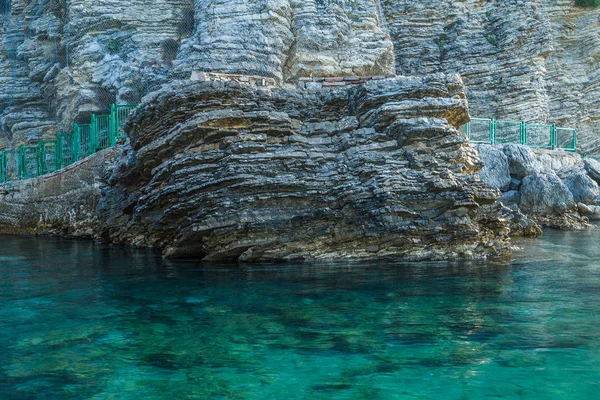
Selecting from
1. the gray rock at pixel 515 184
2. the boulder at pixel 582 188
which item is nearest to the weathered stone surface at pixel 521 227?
the gray rock at pixel 515 184

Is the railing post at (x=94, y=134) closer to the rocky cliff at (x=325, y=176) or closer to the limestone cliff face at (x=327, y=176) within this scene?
the rocky cliff at (x=325, y=176)

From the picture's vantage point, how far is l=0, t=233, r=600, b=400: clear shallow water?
4.10 meters

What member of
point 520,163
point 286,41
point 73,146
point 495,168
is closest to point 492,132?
point 520,163

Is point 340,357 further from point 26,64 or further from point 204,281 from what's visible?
point 26,64

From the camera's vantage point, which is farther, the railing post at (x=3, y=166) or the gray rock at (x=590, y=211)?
the railing post at (x=3, y=166)

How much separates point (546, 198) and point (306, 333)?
15.6m

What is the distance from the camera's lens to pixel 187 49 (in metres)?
23.8

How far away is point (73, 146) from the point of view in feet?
68.4

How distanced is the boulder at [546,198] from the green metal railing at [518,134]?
3497 millimetres

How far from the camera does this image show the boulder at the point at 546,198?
1867cm

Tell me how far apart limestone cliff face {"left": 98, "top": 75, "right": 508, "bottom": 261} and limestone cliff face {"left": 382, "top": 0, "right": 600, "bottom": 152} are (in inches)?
753

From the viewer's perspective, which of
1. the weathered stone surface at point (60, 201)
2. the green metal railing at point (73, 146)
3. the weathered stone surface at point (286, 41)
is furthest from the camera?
the weathered stone surface at point (286, 41)

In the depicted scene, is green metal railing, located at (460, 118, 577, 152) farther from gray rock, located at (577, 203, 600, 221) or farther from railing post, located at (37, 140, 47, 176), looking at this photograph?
railing post, located at (37, 140, 47, 176)

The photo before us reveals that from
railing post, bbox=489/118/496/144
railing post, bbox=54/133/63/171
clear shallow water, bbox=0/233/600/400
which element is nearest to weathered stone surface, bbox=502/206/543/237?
clear shallow water, bbox=0/233/600/400
